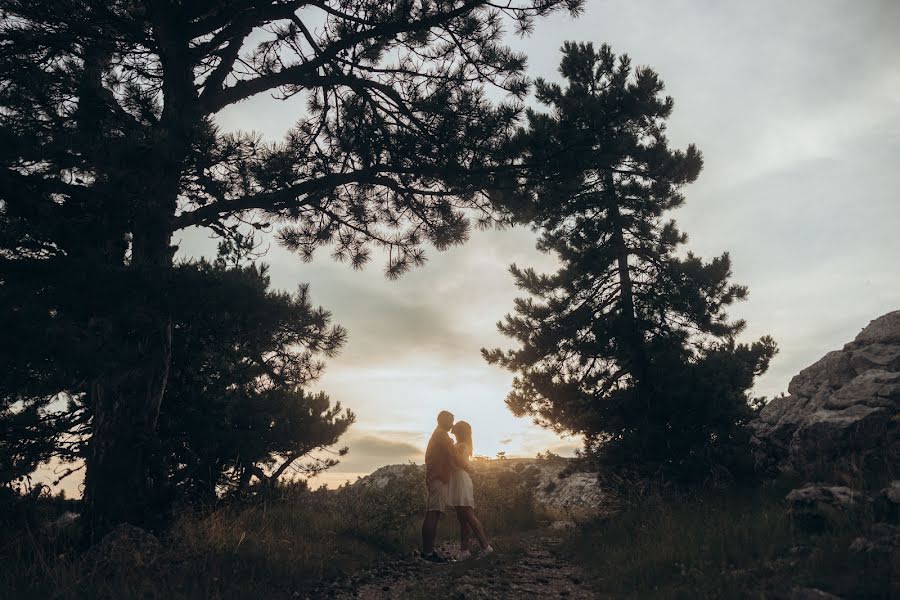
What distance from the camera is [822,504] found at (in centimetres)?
518

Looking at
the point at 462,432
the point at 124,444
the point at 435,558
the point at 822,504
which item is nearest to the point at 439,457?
the point at 462,432

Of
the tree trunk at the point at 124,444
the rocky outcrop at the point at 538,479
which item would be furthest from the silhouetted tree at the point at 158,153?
the rocky outcrop at the point at 538,479

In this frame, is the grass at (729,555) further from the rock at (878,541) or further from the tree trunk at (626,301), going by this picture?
the tree trunk at (626,301)

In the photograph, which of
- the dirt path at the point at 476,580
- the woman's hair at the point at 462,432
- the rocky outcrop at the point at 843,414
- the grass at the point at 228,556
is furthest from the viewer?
the woman's hair at the point at 462,432

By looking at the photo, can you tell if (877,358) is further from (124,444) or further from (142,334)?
(124,444)

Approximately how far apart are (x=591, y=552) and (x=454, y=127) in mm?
6495

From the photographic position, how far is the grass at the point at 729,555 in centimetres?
409

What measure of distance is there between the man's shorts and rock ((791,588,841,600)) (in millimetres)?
4742

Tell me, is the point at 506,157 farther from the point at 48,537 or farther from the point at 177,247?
the point at 48,537

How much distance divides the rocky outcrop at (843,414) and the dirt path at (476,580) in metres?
3.65

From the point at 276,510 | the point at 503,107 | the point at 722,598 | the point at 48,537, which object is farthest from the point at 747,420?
the point at 48,537

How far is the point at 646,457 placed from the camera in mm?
9703

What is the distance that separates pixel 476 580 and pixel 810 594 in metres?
3.44

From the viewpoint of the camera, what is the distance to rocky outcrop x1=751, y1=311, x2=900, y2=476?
671cm
